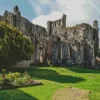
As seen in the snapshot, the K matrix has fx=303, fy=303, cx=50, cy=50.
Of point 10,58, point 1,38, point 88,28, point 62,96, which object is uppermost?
point 88,28

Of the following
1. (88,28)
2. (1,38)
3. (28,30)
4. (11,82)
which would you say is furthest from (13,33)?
(88,28)

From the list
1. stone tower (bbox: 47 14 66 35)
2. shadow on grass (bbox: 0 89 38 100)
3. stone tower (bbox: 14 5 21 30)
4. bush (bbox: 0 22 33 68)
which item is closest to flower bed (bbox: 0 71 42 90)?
shadow on grass (bbox: 0 89 38 100)

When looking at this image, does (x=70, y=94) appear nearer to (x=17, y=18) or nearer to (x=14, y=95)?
(x=14, y=95)

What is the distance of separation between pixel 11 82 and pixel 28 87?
1.61 meters

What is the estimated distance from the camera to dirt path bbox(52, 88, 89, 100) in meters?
20.7

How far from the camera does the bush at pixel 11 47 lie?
3719 cm

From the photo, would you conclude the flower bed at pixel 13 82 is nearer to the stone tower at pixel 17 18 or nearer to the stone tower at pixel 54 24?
the stone tower at pixel 17 18

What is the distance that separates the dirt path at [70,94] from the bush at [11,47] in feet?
49.3

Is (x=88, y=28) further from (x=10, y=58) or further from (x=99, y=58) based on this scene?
(x=10, y=58)

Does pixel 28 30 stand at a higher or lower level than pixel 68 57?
higher

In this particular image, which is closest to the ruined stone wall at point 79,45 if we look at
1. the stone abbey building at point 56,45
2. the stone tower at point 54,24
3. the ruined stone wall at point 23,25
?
the stone abbey building at point 56,45

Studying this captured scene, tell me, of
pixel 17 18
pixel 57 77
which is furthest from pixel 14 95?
pixel 17 18

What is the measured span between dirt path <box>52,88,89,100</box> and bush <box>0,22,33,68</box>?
15021 millimetres

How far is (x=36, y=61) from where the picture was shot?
55594 mm
